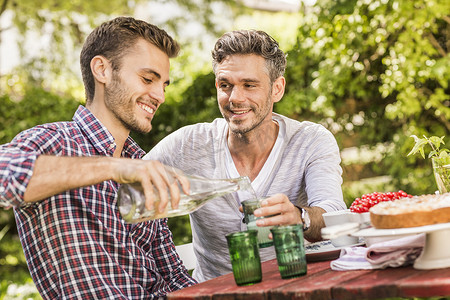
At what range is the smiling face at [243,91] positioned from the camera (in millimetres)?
2555

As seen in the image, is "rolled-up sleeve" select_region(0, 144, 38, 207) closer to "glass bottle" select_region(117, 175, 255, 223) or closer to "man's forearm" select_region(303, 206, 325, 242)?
"glass bottle" select_region(117, 175, 255, 223)

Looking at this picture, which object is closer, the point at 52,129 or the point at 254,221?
the point at 254,221

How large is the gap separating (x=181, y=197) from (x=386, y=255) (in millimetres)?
590

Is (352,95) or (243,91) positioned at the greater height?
(352,95)

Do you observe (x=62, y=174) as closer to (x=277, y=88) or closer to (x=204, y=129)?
(x=204, y=129)

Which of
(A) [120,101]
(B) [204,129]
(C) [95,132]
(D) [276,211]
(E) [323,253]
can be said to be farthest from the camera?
(B) [204,129]

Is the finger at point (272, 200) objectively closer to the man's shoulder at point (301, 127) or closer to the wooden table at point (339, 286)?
the wooden table at point (339, 286)

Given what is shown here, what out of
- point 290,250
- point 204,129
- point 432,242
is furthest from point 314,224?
point 204,129

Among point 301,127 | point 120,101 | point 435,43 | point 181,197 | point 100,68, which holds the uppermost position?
point 435,43

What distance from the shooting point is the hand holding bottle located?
1.46 meters

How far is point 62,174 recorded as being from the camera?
1507 mm

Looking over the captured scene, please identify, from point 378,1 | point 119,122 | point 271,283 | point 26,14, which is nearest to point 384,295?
point 271,283

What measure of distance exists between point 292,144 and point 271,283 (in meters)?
1.16

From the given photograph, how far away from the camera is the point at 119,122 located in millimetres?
2168
